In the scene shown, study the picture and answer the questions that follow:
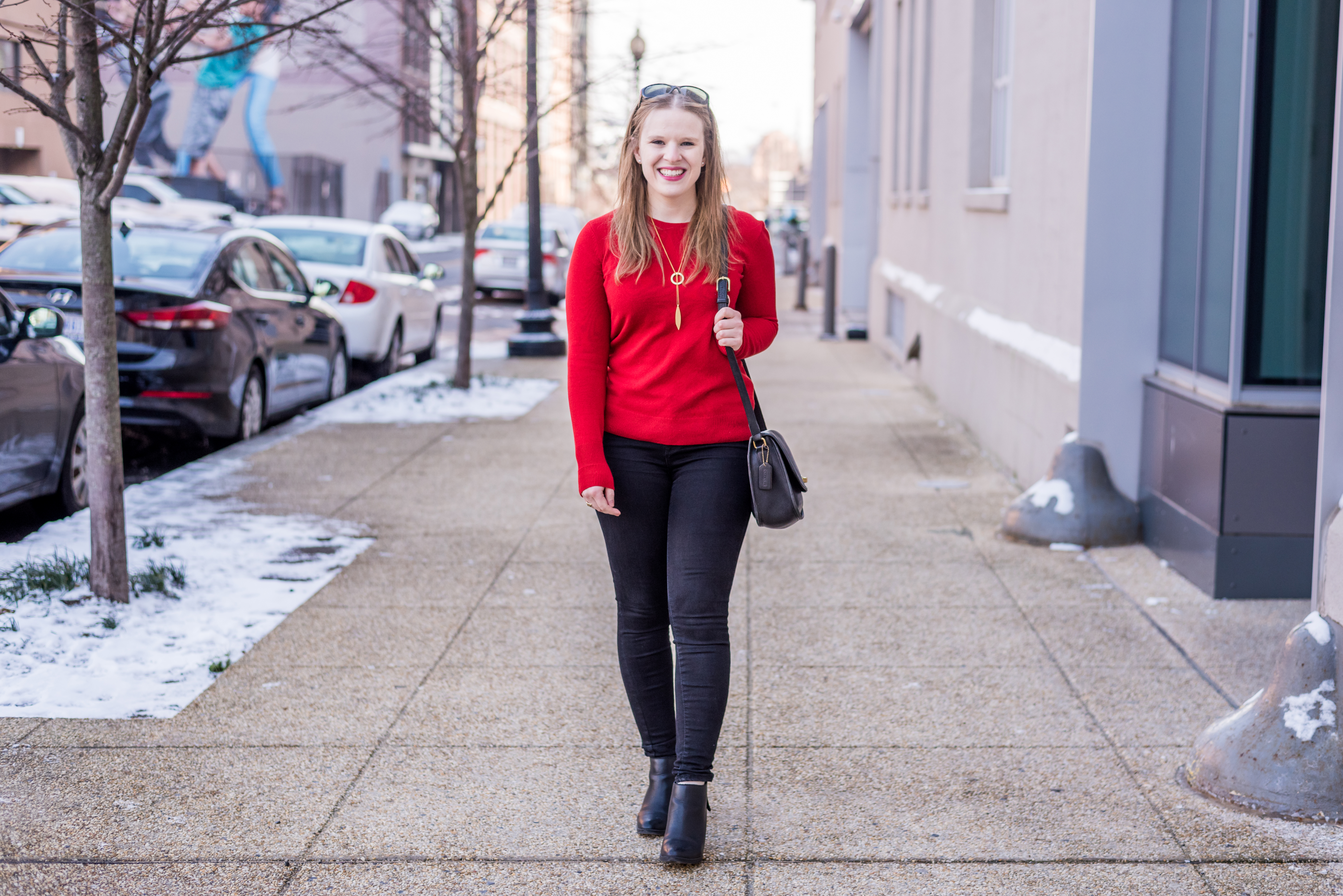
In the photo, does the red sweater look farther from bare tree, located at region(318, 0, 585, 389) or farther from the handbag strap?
bare tree, located at region(318, 0, 585, 389)

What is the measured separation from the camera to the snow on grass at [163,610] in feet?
15.8

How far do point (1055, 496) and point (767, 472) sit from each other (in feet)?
12.6

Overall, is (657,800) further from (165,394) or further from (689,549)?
(165,394)

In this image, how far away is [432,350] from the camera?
54.6ft

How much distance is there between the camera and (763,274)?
366 centimetres

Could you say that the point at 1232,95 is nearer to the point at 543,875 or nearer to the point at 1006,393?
the point at 1006,393

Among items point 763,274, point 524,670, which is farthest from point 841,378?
point 763,274

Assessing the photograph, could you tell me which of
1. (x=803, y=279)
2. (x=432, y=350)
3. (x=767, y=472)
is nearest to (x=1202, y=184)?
(x=767, y=472)

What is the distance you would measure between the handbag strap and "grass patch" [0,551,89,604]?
10.8 feet

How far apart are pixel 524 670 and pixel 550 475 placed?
389 cm

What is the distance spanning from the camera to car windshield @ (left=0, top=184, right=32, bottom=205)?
25.8 m

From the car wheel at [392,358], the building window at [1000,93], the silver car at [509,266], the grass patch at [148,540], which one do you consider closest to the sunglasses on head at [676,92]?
the grass patch at [148,540]

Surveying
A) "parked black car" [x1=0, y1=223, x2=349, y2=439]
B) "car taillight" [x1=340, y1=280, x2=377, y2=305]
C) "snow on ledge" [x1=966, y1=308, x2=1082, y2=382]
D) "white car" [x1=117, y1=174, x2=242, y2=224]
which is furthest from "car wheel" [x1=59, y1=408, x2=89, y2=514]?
"white car" [x1=117, y1=174, x2=242, y2=224]

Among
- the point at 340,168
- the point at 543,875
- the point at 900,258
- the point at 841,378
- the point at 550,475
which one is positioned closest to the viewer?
the point at 543,875
